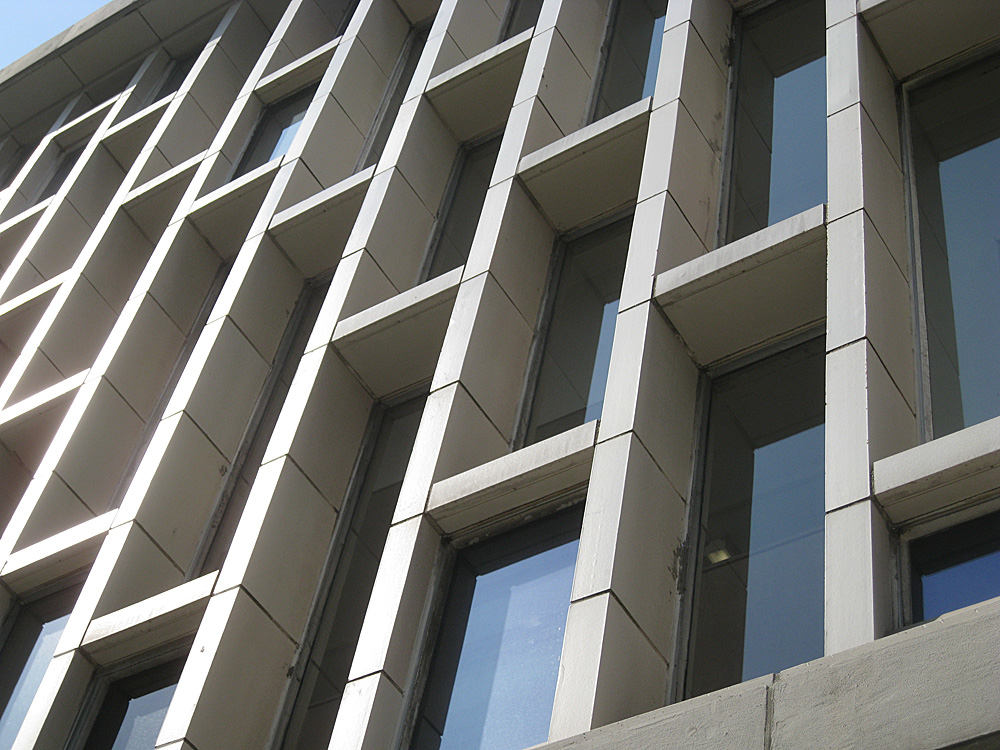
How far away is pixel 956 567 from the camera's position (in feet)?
30.1

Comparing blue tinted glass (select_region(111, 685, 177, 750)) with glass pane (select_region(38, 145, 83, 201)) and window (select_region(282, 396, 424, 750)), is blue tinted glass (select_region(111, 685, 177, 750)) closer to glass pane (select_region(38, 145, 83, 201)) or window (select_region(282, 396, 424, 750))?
window (select_region(282, 396, 424, 750))

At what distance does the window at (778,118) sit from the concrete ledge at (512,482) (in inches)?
145

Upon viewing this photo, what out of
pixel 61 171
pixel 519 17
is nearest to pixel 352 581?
pixel 519 17

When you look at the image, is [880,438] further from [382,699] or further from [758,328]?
[382,699]

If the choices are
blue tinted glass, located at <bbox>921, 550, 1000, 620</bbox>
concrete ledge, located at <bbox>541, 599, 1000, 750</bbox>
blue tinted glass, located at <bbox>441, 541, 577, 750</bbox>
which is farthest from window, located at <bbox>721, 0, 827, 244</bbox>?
concrete ledge, located at <bbox>541, 599, 1000, 750</bbox>

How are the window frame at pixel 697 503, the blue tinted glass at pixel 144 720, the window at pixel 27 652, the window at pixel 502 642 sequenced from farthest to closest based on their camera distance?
the window at pixel 27 652 < the blue tinted glass at pixel 144 720 < the window at pixel 502 642 < the window frame at pixel 697 503

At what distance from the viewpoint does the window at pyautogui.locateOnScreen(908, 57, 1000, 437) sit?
10617mm

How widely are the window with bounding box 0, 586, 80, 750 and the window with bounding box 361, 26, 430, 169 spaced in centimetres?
791

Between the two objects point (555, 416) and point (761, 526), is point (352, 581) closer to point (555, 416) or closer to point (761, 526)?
point (555, 416)

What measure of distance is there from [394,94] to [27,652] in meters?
10.5

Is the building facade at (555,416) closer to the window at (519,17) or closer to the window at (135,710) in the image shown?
the window at (135,710)

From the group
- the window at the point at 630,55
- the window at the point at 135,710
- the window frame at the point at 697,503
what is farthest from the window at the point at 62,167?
the window frame at the point at 697,503

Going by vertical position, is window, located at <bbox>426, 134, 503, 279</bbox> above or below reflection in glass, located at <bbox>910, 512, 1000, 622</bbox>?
above

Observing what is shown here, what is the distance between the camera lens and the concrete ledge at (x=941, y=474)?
899cm
